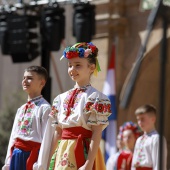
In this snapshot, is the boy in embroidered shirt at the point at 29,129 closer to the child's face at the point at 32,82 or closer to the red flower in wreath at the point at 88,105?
the child's face at the point at 32,82

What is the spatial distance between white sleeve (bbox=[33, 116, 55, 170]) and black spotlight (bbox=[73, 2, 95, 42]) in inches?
148

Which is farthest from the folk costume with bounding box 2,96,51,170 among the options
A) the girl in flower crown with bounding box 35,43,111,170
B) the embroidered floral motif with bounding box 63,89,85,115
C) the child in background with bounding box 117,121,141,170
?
the child in background with bounding box 117,121,141,170

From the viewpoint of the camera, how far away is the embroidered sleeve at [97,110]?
13.4 feet

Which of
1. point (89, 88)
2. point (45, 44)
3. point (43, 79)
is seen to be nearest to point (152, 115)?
point (43, 79)

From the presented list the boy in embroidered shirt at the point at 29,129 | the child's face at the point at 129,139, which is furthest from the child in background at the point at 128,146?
the boy in embroidered shirt at the point at 29,129

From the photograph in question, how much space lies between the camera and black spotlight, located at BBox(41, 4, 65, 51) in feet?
27.5

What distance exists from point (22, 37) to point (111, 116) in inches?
76.2

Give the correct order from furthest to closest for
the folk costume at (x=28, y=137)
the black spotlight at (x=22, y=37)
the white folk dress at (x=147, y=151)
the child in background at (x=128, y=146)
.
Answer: the black spotlight at (x=22, y=37) < the child in background at (x=128, y=146) < the white folk dress at (x=147, y=151) < the folk costume at (x=28, y=137)

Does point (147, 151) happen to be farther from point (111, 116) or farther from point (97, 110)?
point (111, 116)

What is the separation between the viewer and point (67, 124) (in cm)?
416

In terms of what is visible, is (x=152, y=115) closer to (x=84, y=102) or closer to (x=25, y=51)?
(x=84, y=102)

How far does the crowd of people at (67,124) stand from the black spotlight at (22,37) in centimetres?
348

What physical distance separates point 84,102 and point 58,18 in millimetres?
4372

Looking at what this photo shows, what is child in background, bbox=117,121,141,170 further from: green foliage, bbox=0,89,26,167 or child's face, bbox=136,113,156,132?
green foliage, bbox=0,89,26,167
